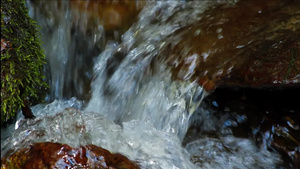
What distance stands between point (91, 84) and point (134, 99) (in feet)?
1.86

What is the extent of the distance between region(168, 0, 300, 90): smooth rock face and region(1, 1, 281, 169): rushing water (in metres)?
0.15

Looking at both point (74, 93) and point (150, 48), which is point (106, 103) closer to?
point (74, 93)

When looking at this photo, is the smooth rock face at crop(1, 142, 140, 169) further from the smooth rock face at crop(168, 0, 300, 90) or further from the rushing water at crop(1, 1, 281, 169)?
the smooth rock face at crop(168, 0, 300, 90)

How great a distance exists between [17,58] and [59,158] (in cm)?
80

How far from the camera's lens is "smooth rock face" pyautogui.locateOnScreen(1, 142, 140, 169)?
219 cm

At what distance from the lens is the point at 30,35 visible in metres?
2.74

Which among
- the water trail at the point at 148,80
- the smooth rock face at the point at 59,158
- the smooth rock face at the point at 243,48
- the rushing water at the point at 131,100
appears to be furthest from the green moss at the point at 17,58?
the smooth rock face at the point at 243,48

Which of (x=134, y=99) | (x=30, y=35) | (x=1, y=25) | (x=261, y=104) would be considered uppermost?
(x=1, y=25)

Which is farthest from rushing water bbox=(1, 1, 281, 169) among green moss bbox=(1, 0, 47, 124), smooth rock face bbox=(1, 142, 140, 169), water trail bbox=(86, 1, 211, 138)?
green moss bbox=(1, 0, 47, 124)

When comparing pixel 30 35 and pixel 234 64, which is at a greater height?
pixel 30 35

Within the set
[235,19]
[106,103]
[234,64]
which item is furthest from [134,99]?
[235,19]

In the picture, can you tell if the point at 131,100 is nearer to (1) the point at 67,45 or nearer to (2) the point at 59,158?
(1) the point at 67,45

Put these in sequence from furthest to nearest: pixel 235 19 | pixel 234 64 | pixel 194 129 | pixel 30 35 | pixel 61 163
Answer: pixel 194 129 < pixel 235 19 < pixel 234 64 < pixel 30 35 < pixel 61 163

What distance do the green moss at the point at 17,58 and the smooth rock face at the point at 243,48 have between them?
117 cm
